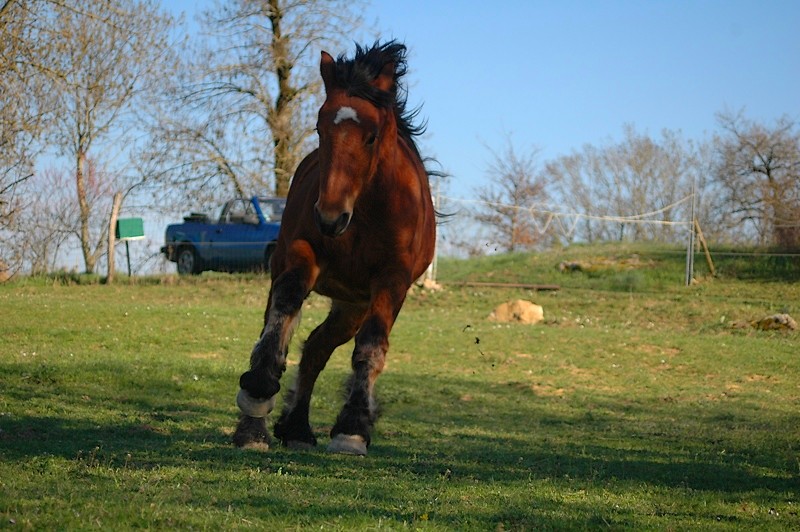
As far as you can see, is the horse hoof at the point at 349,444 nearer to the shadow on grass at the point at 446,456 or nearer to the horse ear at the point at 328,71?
the shadow on grass at the point at 446,456

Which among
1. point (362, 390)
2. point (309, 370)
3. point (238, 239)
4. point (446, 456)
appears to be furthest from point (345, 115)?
point (238, 239)

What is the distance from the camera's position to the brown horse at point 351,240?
6.16 meters

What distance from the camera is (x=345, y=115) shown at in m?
6.26

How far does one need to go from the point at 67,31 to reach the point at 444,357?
7919 mm

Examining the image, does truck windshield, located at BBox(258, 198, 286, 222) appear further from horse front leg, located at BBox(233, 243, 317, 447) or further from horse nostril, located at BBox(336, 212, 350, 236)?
horse nostril, located at BBox(336, 212, 350, 236)

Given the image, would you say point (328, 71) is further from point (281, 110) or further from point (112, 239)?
point (281, 110)

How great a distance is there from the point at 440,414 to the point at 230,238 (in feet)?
51.0

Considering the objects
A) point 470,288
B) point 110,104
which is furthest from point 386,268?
point 110,104

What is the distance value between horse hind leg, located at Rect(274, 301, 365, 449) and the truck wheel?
19274 millimetres

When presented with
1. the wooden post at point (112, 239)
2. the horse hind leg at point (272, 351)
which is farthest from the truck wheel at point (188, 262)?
the horse hind leg at point (272, 351)

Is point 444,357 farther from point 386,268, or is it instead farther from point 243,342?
point 386,268

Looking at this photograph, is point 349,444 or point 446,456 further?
point 446,456

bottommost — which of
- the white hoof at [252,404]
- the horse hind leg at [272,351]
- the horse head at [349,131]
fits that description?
the white hoof at [252,404]

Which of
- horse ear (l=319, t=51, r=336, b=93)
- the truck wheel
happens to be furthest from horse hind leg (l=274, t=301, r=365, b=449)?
the truck wheel
